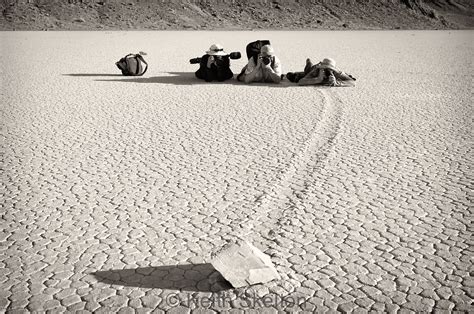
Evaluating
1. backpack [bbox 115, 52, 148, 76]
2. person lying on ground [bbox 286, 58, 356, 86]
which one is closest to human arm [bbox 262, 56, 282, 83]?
person lying on ground [bbox 286, 58, 356, 86]

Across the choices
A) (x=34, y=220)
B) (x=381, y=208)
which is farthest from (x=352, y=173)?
(x=34, y=220)

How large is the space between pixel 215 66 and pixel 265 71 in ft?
3.86

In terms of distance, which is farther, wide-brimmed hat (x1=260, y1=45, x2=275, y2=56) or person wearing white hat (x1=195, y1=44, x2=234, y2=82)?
person wearing white hat (x1=195, y1=44, x2=234, y2=82)

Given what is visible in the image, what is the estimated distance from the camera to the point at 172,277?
3.67 metres

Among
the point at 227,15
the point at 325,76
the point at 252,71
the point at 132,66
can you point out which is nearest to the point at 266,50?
the point at 252,71

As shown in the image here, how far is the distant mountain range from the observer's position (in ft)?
133

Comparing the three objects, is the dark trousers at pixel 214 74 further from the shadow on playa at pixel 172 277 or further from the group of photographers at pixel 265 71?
the shadow on playa at pixel 172 277

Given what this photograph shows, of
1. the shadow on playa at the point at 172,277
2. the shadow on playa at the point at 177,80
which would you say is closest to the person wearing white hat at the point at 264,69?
the shadow on playa at the point at 177,80

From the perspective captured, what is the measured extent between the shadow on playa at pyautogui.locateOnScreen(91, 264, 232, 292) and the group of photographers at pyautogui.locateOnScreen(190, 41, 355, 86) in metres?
8.16

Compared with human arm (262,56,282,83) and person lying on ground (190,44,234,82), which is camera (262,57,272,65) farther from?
person lying on ground (190,44,234,82)

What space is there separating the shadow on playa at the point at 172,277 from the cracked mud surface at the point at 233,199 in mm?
13

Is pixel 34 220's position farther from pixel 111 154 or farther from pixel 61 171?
pixel 111 154

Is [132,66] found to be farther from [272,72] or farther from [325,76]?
[325,76]

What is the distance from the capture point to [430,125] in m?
7.94
